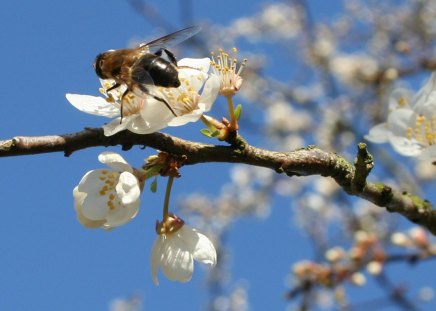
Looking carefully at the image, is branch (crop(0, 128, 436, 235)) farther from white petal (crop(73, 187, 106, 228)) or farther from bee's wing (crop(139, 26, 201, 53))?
bee's wing (crop(139, 26, 201, 53))

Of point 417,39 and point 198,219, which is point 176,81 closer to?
point 417,39

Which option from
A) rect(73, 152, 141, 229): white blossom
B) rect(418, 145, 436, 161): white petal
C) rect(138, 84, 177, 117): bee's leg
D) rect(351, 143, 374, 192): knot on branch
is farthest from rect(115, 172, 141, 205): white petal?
rect(418, 145, 436, 161): white petal

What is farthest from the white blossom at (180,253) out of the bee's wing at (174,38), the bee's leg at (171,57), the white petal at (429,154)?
the white petal at (429,154)

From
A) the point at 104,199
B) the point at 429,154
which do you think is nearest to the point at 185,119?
the point at 104,199

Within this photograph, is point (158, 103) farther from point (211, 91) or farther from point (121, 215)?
point (121, 215)

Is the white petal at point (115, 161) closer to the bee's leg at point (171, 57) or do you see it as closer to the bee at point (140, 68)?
the bee at point (140, 68)

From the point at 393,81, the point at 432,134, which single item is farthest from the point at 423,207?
the point at 393,81
